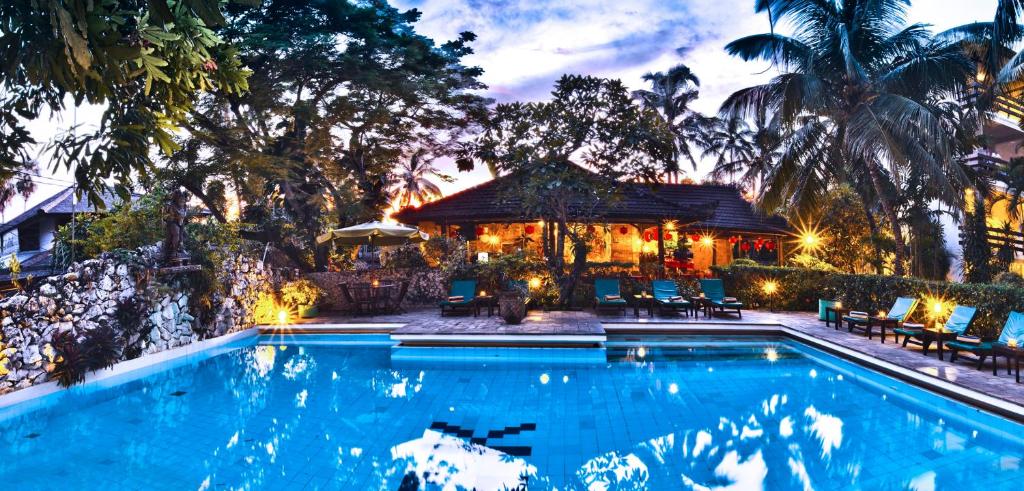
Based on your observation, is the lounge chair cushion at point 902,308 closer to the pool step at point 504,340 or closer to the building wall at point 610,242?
the pool step at point 504,340

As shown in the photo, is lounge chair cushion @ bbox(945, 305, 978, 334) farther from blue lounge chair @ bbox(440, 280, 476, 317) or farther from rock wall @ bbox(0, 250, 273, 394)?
rock wall @ bbox(0, 250, 273, 394)

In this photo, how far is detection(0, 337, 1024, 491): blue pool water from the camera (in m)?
4.86

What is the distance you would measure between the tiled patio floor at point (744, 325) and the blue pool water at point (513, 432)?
471 millimetres

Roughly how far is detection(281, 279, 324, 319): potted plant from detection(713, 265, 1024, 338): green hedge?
12.1m

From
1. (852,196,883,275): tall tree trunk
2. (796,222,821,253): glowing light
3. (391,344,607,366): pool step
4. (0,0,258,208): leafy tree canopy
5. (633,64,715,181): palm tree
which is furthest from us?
(633,64,715,181): palm tree

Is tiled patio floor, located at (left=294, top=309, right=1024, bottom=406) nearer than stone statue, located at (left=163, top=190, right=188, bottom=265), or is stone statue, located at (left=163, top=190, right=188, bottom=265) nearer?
tiled patio floor, located at (left=294, top=309, right=1024, bottom=406)

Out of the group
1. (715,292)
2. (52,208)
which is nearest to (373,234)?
(715,292)

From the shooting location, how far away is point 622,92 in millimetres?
13070

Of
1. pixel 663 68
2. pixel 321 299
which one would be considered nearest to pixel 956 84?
pixel 321 299

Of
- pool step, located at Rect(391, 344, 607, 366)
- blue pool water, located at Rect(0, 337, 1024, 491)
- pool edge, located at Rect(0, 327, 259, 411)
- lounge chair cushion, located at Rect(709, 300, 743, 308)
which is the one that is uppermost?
lounge chair cushion, located at Rect(709, 300, 743, 308)

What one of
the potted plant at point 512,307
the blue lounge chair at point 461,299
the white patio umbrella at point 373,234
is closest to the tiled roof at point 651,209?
the white patio umbrella at point 373,234

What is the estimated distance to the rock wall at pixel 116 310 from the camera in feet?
22.8

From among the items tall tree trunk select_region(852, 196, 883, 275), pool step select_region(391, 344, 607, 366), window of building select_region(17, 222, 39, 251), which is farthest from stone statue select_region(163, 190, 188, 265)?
window of building select_region(17, 222, 39, 251)

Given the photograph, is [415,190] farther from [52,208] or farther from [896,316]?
[896,316]
